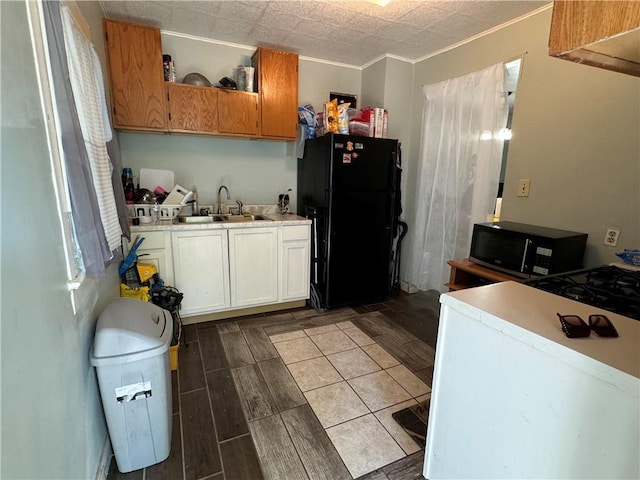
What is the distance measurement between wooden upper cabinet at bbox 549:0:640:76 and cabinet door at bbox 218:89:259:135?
7.89ft

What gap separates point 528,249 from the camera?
1908 millimetres

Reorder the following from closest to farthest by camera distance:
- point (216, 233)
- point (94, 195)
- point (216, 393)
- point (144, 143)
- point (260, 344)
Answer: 1. point (94, 195)
2. point (216, 393)
3. point (260, 344)
4. point (216, 233)
5. point (144, 143)

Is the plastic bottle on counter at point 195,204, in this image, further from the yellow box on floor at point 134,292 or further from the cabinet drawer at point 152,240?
the yellow box on floor at point 134,292

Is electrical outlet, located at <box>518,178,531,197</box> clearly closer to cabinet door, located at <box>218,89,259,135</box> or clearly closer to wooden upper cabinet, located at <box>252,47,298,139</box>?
wooden upper cabinet, located at <box>252,47,298,139</box>

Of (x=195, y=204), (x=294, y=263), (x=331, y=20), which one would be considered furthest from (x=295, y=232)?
(x=331, y=20)

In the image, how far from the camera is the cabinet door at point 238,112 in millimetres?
2797

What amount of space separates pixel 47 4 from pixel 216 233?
179 cm

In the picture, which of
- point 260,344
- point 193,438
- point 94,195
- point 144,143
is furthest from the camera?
point 144,143

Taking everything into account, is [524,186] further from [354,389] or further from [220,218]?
[220,218]

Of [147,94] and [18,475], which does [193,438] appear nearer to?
[18,475]

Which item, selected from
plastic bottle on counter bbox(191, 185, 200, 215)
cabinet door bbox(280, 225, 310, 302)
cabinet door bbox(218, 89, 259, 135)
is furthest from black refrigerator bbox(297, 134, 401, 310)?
plastic bottle on counter bbox(191, 185, 200, 215)

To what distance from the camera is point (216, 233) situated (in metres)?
2.65

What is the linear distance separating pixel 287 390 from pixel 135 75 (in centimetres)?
261

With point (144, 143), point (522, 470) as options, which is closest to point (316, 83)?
point (144, 143)
